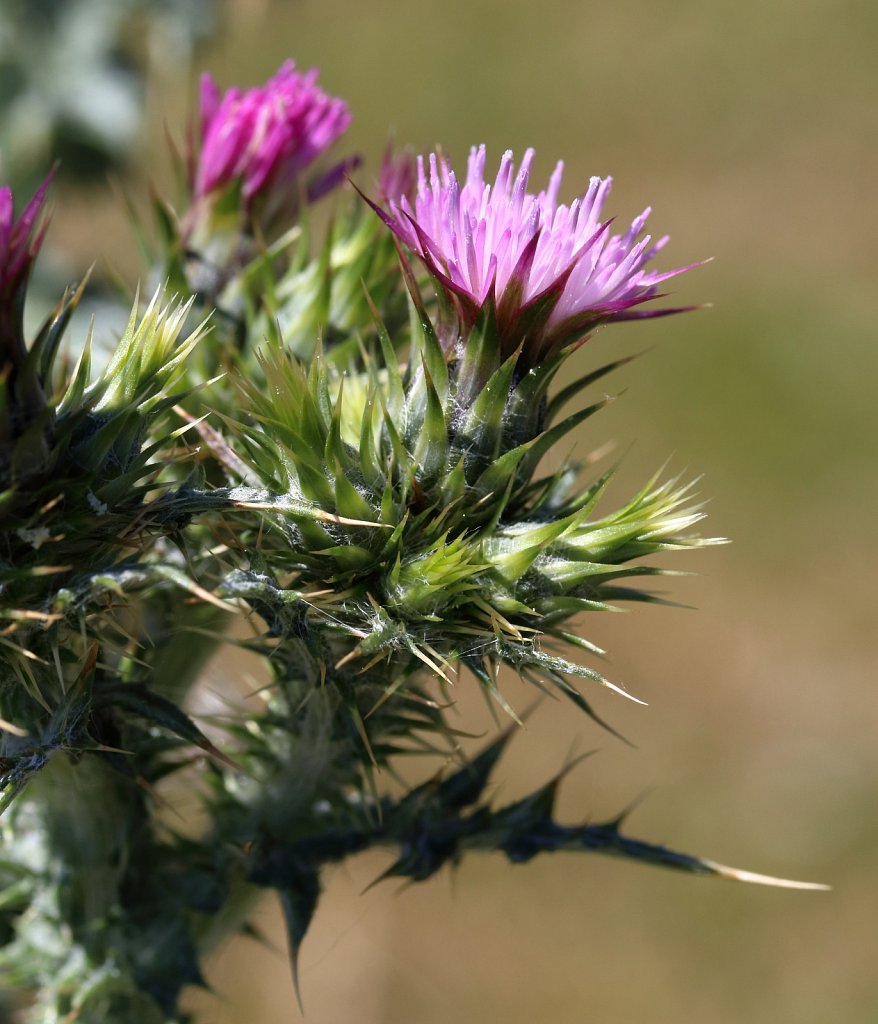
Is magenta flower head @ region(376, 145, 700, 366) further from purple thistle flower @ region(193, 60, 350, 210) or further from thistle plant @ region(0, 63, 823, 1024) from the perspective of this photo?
purple thistle flower @ region(193, 60, 350, 210)

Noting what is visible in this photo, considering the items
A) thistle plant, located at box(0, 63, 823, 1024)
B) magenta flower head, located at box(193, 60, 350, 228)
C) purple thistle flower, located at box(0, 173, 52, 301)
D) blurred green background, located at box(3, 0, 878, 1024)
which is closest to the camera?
purple thistle flower, located at box(0, 173, 52, 301)

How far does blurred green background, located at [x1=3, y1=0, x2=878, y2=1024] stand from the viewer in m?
6.85

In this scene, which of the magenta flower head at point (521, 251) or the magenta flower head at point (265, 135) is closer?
the magenta flower head at point (521, 251)

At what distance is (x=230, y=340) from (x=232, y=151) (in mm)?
491

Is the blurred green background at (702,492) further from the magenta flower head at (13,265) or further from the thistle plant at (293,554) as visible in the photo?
the magenta flower head at (13,265)

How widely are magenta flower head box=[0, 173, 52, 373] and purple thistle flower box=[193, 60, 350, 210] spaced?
1.02 meters

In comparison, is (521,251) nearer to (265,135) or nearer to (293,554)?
(293,554)

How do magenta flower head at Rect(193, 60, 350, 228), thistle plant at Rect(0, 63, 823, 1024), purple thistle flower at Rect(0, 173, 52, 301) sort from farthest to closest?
magenta flower head at Rect(193, 60, 350, 228) → thistle plant at Rect(0, 63, 823, 1024) → purple thistle flower at Rect(0, 173, 52, 301)

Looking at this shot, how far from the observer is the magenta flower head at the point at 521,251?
1.84 metres

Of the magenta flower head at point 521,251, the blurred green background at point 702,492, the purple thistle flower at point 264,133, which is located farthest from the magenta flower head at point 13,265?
the blurred green background at point 702,492

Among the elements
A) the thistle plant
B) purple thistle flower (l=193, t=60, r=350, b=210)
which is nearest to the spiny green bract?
the thistle plant

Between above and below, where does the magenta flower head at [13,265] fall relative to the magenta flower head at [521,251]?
below

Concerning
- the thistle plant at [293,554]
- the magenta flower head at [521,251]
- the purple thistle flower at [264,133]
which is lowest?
the thistle plant at [293,554]

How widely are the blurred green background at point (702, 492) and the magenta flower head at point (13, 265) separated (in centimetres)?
220
